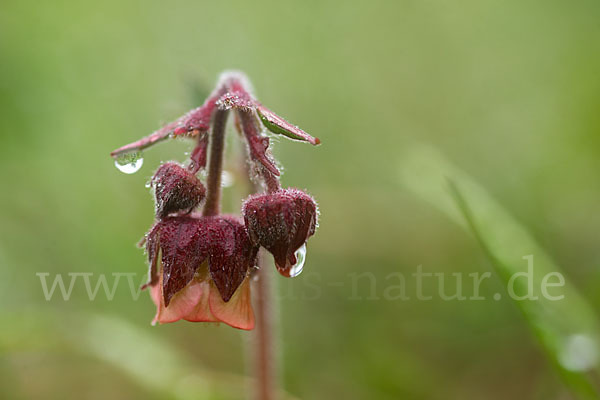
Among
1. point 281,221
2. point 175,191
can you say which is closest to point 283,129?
point 281,221

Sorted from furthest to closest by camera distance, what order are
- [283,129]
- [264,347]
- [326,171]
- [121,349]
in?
[326,171], [121,349], [264,347], [283,129]

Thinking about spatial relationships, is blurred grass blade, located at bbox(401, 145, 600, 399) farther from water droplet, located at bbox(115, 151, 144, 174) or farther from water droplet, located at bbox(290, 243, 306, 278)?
water droplet, located at bbox(115, 151, 144, 174)

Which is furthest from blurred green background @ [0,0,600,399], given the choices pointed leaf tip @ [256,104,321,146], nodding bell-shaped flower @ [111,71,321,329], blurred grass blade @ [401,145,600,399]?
pointed leaf tip @ [256,104,321,146]

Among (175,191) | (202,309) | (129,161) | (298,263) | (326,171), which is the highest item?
(326,171)

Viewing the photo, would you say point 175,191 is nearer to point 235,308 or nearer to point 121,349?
point 235,308

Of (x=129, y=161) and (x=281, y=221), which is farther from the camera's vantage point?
(x=129, y=161)

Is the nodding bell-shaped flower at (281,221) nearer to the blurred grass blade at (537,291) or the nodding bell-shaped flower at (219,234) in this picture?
the nodding bell-shaped flower at (219,234)

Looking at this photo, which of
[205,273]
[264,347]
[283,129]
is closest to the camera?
[283,129]

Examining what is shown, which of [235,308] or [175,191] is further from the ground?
[175,191]
